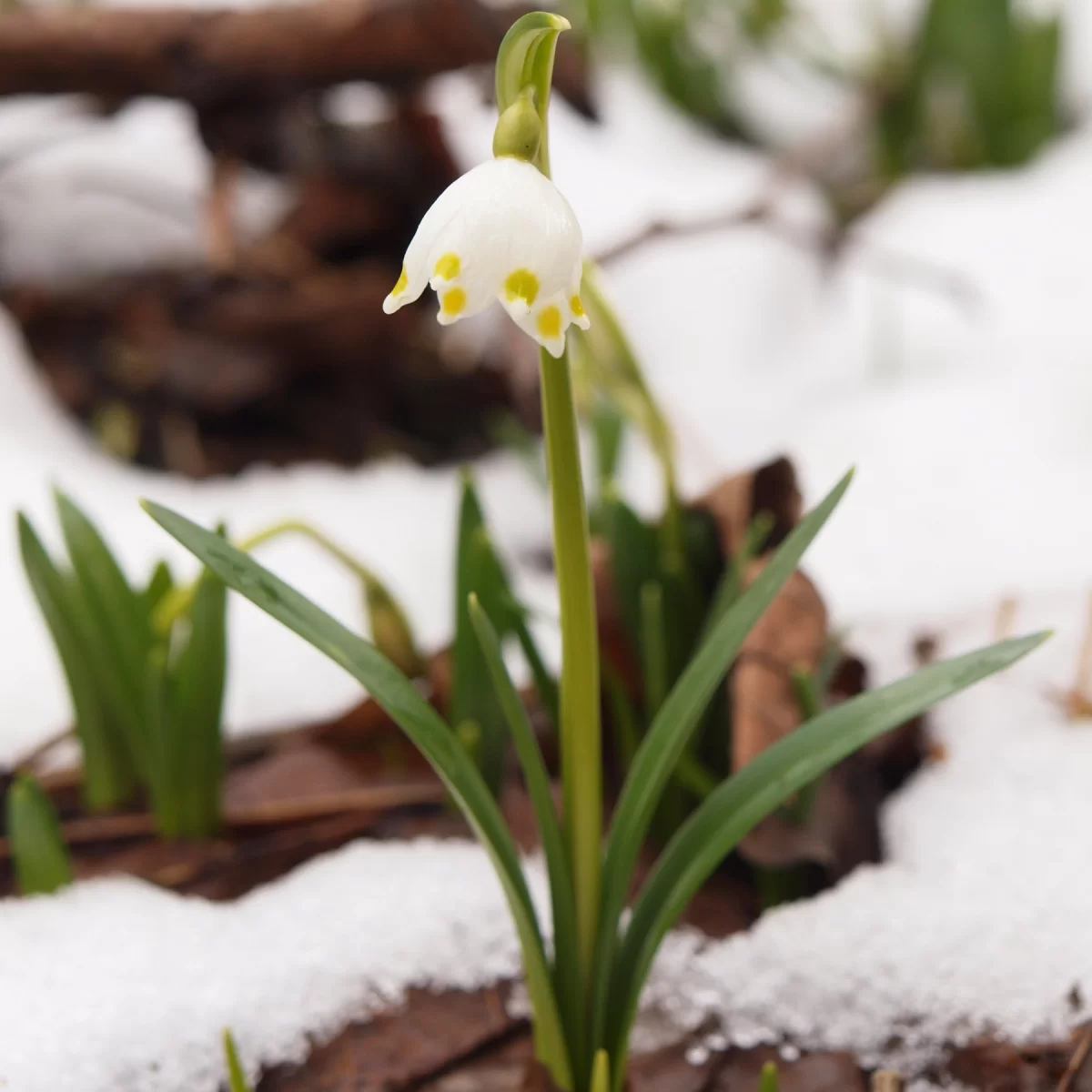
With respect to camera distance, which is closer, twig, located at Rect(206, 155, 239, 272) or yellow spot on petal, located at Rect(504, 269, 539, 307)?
yellow spot on petal, located at Rect(504, 269, 539, 307)

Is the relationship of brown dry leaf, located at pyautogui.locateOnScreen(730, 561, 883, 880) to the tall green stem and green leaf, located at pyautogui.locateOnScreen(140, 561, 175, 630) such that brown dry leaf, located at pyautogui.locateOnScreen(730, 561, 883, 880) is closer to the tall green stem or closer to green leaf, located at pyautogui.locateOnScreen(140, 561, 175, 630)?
the tall green stem

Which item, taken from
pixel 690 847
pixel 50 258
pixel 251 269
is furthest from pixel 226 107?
pixel 690 847

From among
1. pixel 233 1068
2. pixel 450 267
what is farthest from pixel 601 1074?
pixel 450 267

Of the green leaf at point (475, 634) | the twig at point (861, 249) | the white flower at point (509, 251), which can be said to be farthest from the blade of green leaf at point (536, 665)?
the twig at point (861, 249)

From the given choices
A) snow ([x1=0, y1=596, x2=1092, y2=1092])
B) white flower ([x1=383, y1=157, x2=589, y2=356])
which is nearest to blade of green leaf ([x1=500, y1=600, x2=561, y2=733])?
snow ([x1=0, y1=596, x2=1092, y2=1092])

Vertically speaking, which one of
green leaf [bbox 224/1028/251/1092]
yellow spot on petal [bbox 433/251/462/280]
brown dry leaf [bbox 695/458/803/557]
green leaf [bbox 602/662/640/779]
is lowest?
green leaf [bbox 224/1028/251/1092]

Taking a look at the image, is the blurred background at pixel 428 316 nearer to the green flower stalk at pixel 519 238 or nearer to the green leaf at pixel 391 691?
the green leaf at pixel 391 691
